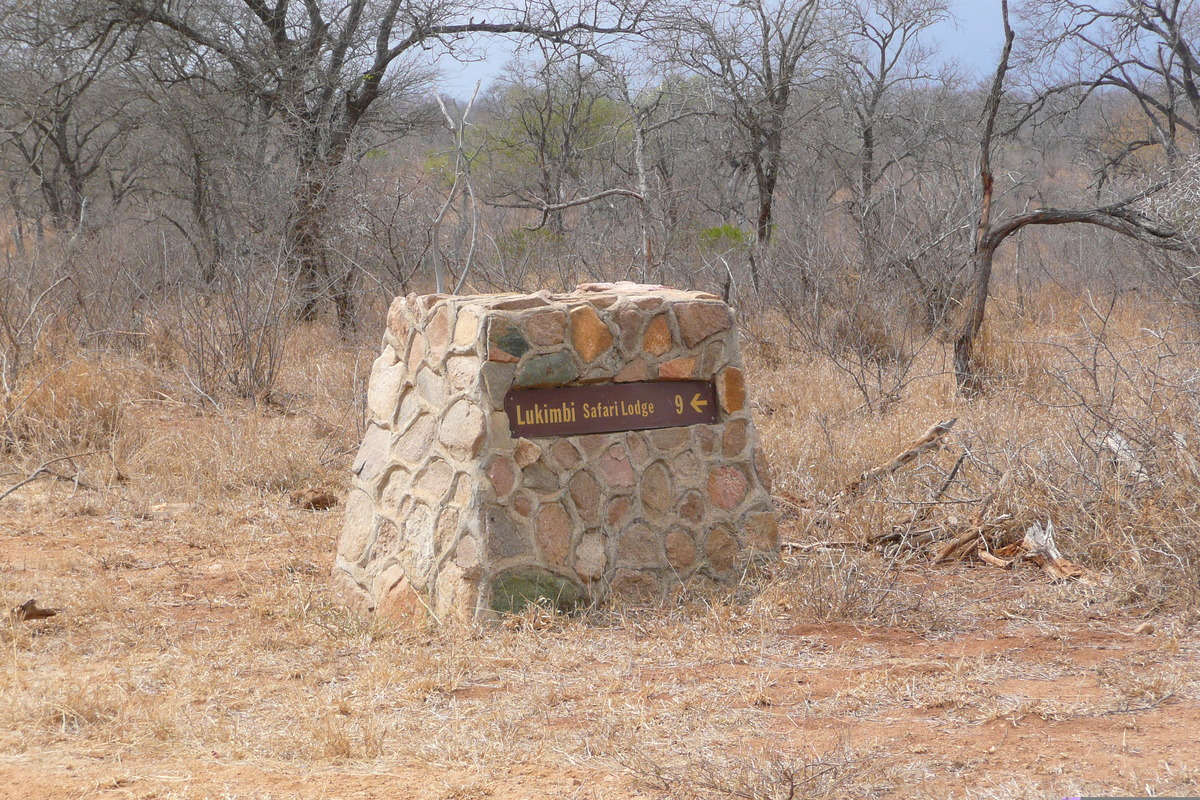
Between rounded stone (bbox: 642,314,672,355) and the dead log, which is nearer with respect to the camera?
the dead log

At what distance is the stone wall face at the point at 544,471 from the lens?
4156mm

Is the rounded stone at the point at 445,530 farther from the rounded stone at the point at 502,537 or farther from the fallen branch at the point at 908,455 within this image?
the fallen branch at the point at 908,455

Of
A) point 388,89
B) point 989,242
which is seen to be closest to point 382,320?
point 388,89

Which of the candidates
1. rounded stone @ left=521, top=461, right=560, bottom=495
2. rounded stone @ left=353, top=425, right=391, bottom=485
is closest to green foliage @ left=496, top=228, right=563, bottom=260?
rounded stone @ left=353, top=425, right=391, bottom=485

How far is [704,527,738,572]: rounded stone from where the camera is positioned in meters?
4.52

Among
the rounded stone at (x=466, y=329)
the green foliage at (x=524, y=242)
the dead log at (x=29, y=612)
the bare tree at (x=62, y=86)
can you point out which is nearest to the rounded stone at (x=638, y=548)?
the rounded stone at (x=466, y=329)

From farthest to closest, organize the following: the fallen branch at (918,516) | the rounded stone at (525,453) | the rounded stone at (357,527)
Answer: the fallen branch at (918,516) < the rounded stone at (357,527) < the rounded stone at (525,453)

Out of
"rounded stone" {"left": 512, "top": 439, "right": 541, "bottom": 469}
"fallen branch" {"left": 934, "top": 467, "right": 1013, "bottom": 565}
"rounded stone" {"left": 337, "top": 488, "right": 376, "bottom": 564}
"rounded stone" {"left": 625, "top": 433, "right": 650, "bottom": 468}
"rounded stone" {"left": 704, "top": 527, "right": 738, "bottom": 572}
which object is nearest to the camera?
"rounded stone" {"left": 512, "top": 439, "right": 541, "bottom": 469}

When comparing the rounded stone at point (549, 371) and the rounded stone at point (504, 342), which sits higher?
the rounded stone at point (504, 342)

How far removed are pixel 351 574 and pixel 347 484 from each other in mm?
1952

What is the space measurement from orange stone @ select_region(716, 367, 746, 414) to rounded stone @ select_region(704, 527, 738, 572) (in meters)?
0.49

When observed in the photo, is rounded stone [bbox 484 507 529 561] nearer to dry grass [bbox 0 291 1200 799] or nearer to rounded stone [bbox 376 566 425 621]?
dry grass [bbox 0 291 1200 799]

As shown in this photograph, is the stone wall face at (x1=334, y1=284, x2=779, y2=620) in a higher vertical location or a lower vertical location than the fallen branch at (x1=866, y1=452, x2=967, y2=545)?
higher

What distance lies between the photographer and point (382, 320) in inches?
423
